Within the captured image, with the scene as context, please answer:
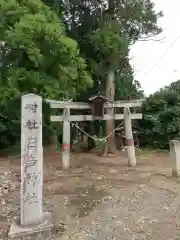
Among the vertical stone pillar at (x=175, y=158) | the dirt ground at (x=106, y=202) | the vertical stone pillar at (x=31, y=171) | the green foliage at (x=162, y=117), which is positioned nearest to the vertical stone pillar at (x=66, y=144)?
the dirt ground at (x=106, y=202)

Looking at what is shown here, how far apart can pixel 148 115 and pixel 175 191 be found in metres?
7.88

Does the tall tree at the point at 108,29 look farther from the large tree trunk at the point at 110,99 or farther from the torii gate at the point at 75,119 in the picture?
the torii gate at the point at 75,119

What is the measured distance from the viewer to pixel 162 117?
13.2 m

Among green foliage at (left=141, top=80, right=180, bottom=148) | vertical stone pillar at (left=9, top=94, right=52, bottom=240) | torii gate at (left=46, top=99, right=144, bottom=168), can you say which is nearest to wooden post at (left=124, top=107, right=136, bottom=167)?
torii gate at (left=46, top=99, right=144, bottom=168)

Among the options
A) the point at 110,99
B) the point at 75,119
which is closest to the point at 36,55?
the point at 75,119

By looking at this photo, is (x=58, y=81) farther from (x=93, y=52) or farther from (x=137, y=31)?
(x=137, y=31)

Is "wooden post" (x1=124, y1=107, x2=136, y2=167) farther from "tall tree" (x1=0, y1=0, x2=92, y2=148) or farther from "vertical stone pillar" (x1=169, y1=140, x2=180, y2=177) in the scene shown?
"tall tree" (x1=0, y1=0, x2=92, y2=148)

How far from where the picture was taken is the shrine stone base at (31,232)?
3.99 m

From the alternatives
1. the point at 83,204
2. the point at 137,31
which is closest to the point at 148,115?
the point at 137,31

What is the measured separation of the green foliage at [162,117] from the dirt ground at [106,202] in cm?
435

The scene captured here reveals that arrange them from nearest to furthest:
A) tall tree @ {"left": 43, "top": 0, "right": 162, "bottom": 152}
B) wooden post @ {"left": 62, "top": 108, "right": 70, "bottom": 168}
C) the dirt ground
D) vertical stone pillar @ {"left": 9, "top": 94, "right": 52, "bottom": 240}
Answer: vertical stone pillar @ {"left": 9, "top": 94, "right": 52, "bottom": 240} < the dirt ground < wooden post @ {"left": 62, "top": 108, "right": 70, "bottom": 168} < tall tree @ {"left": 43, "top": 0, "right": 162, "bottom": 152}

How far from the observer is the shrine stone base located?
3989 millimetres

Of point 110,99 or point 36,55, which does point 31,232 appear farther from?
point 110,99

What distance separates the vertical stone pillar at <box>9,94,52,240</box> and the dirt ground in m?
0.28
